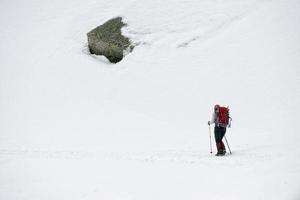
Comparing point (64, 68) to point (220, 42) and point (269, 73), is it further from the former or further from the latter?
point (269, 73)

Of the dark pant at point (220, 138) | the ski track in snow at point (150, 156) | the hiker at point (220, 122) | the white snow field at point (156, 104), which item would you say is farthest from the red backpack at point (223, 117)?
the white snow field at point (156, 104)

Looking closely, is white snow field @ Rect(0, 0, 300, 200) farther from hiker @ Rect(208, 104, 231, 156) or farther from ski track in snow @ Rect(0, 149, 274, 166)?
hiker @ Rect(208, 104, 231, 156)

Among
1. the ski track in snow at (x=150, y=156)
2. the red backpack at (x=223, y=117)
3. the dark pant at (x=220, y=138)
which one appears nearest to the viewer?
the ski track in snow at (x=150, y=156)

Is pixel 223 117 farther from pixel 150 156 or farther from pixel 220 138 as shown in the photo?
pixel 150 156

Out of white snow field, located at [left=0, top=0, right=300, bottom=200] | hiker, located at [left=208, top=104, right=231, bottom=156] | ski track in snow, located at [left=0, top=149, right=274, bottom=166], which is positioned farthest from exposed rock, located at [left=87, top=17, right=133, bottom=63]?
hiker, located at [left=208, top=104, right=231, bottom=156]

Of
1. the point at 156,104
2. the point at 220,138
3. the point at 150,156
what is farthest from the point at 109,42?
the point at 220,138

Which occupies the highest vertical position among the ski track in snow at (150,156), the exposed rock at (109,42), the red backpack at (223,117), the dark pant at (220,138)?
the exposed rock at (109,42)

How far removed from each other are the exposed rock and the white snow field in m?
0.56

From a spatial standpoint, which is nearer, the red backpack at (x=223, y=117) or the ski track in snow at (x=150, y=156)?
the ski track in snow at (x=150, y=156)

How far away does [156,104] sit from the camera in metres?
20.4

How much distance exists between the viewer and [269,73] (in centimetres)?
1970

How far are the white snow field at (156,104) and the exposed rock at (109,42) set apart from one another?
1.83ft

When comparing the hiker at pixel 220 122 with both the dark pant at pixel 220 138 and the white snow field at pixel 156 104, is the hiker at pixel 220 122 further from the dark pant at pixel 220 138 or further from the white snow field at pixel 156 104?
the white snow field at pixel 156 104

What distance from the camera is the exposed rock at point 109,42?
25.1 meters
